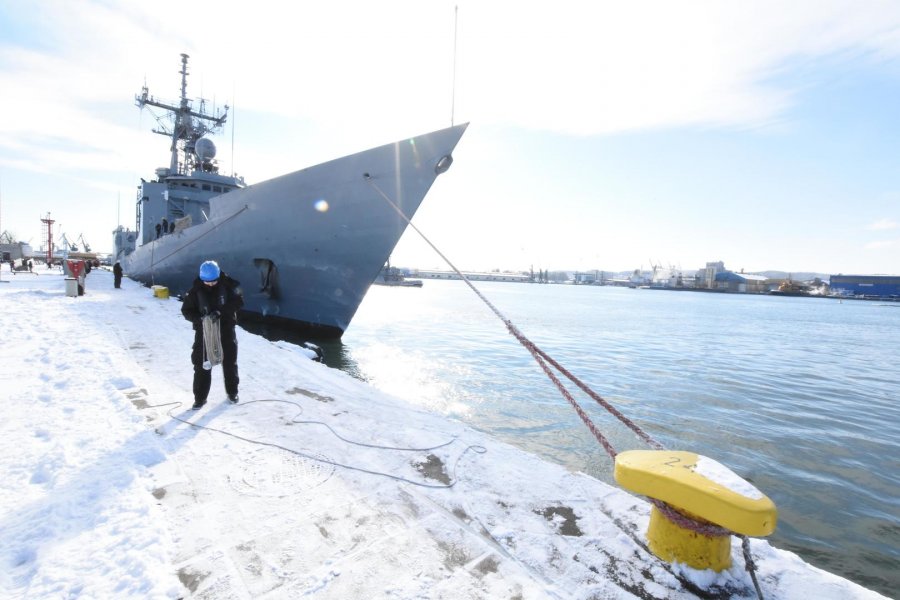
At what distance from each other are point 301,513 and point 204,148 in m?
23.6


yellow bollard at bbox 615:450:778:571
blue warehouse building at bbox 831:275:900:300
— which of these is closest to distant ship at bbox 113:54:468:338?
yellow bollard at bbox 615:450:778:571

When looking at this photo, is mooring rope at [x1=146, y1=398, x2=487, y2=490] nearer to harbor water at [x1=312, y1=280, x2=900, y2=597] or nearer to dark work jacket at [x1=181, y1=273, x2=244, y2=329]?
dark work jacket at [x1=181, y1=273, x2=244, y2=329]

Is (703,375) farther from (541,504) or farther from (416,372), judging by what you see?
(541,504)

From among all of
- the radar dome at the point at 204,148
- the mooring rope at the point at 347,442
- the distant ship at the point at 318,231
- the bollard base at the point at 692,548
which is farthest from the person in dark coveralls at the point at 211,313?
the radar dome at the point at 204,148

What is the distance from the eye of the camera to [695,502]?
1782 mm

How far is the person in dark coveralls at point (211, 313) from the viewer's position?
379 cm

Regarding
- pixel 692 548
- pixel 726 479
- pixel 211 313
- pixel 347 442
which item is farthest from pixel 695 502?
pixel 211 313

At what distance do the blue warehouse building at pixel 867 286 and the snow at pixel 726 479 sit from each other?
120m

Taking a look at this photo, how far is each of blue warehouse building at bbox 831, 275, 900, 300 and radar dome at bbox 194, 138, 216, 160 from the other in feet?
A: 394

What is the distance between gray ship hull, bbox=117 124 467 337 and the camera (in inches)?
340

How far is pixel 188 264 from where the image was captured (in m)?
14.2

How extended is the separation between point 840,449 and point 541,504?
6.62 metres

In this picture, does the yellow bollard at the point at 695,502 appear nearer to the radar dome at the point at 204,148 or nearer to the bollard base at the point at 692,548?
the bollard base at the point at 692,548

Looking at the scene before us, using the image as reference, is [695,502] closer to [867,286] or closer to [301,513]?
[301,513]
